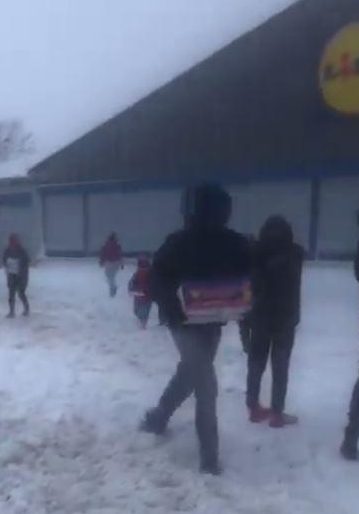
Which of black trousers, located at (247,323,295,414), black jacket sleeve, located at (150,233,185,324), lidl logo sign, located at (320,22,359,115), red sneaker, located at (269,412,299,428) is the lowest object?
red sneaker, located at (269,412,299,428)

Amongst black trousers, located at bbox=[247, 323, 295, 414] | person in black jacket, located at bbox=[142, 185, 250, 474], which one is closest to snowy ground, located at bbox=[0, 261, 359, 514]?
black trousers, located at bbox=[247, 323, 295, 414]

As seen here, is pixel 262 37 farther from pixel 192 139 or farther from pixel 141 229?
pixel 141 229

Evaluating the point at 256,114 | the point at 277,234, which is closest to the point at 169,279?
the point at 277,234

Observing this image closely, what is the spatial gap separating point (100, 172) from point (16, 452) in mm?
19279

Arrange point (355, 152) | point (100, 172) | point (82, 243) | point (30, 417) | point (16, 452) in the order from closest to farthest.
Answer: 1. point (16, 452)
2. point (30, 417)
3. point (355, 152)
4. point (100, 172)
5. point (82, 243)

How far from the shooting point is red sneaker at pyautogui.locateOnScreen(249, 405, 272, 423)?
6.32 m

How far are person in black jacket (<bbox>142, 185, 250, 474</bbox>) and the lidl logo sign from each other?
15300 millimetres

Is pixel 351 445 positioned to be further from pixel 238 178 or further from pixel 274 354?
pixel 238 178

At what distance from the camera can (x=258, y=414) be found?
6.32 metres

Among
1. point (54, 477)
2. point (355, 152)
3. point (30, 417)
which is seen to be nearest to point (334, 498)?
point (54, 477)

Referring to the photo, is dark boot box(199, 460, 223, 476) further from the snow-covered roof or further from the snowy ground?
the snow-covered roof

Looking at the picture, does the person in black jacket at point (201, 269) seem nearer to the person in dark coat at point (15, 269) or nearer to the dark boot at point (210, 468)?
the dark boot at point (210, 468)

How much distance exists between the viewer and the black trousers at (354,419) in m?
5.43

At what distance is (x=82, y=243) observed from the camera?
91.4 ft
